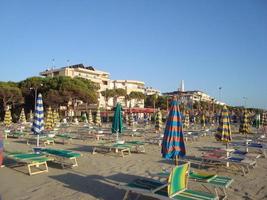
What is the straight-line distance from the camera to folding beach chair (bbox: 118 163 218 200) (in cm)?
513

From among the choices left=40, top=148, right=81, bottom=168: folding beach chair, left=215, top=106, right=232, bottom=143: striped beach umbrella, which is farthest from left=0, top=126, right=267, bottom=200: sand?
left=215, top=106, right=232, bottom=143: striped beach umbrella

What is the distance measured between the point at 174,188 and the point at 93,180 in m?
3.13

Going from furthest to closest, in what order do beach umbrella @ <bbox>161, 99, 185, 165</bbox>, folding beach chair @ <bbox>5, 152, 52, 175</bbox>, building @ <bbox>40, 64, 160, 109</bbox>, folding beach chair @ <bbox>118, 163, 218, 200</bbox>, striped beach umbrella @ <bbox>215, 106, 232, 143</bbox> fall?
building @ <bbox>40, 64, 160, 109</bbox> < striped beach umbrella @ <bbox>215, 106, 232, 143</bbox> < folding beach chair @ <bbox>5, 152, 52, 175</bbox> < beach umbrella @ <bbox>161, 99, 185, 165</bbox> < folding beach chair @ <bbox>118, 163, 218, 200</bbox>

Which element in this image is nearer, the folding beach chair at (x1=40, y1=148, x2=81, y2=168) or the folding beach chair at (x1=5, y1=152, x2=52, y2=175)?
the folding beach chair at (x1=5, y1=152, x2=52, y2=175)

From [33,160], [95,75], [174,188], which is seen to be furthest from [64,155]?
[95,75]

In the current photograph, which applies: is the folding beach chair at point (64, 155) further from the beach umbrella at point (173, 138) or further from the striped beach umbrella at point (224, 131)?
the striped beach umbrella at point (224, 131)

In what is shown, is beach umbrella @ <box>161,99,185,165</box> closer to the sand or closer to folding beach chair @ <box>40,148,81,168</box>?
the sand

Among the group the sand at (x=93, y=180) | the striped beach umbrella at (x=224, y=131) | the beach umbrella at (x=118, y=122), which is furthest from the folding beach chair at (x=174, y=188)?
the beach umbrella at (x=118, y=122)

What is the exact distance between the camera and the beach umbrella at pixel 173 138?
6.15 metres

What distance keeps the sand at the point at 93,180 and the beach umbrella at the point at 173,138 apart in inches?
44.5

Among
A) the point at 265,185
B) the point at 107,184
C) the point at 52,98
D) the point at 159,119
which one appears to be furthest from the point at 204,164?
the point at 52,98

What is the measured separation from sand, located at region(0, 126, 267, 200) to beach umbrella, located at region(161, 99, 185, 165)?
1131mm

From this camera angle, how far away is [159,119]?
19.0 m

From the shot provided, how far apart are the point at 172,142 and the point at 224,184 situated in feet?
4.42
